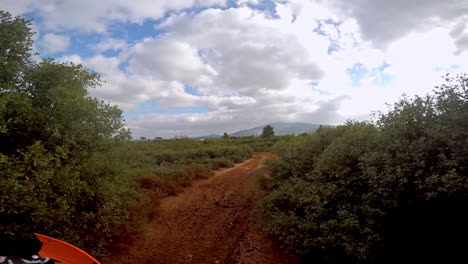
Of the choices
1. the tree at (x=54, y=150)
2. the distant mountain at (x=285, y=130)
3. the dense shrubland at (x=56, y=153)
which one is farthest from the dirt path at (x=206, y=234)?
the distant mountain at (x=285, y=130)

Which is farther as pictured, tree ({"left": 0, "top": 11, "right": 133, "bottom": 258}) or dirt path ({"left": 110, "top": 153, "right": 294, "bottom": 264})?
dirt path ({"left": 110, "top": 153, "right": 294, "bottom": 264})

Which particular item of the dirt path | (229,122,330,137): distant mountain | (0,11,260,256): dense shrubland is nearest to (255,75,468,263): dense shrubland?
the dirt path

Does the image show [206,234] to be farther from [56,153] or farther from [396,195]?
[396,195]

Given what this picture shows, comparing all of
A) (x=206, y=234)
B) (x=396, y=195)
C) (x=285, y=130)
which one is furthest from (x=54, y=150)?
(x=285, y=130)

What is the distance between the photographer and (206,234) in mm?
7492

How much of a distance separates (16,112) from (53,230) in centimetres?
201

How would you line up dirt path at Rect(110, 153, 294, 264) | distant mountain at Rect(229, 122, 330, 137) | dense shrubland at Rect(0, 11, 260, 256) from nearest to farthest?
dense shrubland at Rect(0, 11, 260, 256) → dirt path at Rect(110, 153, 294, 264) → distant mountain at Rect(229, 122, 330, 137)

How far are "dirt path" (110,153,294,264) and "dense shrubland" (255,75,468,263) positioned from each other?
95 centimetres

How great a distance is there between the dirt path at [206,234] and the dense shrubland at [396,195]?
0.95 m

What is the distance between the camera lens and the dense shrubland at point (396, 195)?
4430 millimetres

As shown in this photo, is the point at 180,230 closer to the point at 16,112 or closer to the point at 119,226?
the point at 119,226

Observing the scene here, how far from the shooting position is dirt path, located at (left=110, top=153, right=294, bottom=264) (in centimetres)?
635

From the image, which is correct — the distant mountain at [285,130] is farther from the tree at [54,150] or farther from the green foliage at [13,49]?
the green foliage at [13,49]

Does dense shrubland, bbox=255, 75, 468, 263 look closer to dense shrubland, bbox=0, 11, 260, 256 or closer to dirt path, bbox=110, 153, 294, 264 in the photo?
dirt path, bbox=110, 153, 294, 264
